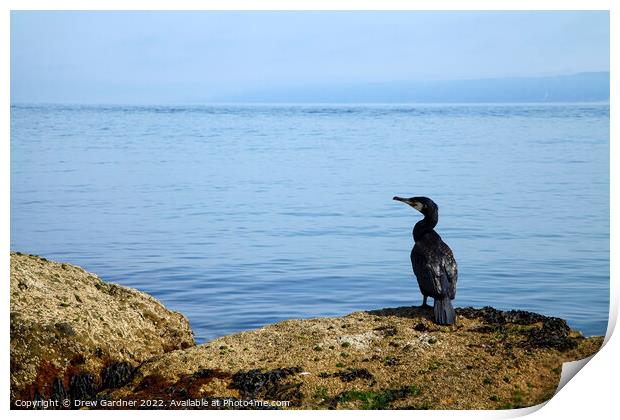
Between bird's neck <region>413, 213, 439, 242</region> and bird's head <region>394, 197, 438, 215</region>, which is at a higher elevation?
bird's head <region>394, 197, 438, 215</region>

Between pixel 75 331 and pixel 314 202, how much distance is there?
3.54m

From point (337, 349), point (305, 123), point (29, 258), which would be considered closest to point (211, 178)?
point (305, 123)

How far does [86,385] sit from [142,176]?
10.1ft

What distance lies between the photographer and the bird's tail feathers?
25.8 feet

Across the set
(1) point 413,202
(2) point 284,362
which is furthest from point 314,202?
(2) point 284,362

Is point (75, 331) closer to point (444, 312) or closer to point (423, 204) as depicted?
point (444, 312)

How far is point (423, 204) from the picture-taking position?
8375 millimetres

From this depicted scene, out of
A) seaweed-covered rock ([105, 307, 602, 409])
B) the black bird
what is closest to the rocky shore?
seaweed-covered rock ([105, 307, 602, 409])

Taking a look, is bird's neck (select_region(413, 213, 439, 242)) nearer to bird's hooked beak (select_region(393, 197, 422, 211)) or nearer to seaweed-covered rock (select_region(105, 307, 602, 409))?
bird's hooked beak (select_region(393, 197, 422, 211))

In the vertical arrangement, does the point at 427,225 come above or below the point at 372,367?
above

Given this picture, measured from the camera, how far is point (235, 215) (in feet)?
32.7
